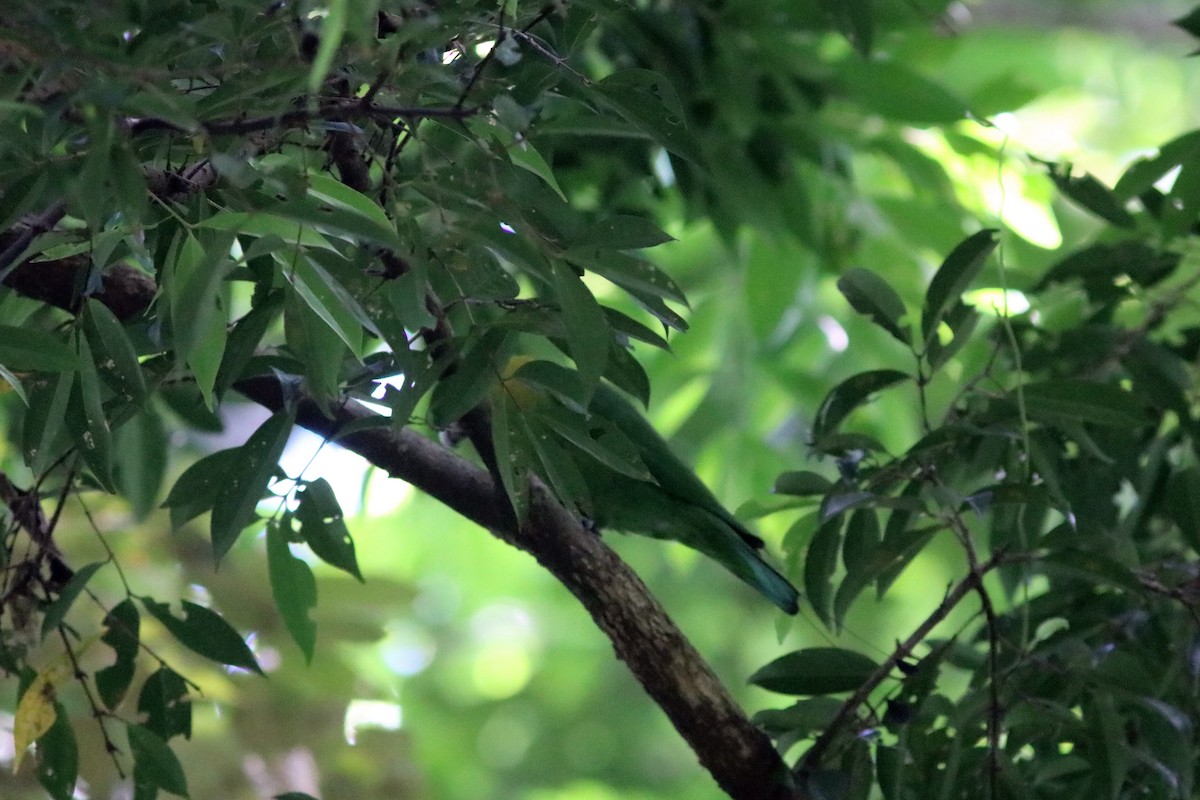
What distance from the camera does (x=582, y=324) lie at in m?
0.79

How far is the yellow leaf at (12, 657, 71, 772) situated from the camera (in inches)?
42.7

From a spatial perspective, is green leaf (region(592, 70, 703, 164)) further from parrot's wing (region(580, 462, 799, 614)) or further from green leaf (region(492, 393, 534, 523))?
parrot's wing (region(580, 462, 799, 614))

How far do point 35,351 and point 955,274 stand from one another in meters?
0.87

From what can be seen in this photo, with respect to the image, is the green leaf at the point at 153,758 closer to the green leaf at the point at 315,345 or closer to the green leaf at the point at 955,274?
the green leaf at the point at 315,345

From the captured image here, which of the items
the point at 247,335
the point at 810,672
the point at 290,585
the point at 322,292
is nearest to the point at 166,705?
the point at 290,585

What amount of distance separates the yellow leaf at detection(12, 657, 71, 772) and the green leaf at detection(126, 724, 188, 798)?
0.09 metres

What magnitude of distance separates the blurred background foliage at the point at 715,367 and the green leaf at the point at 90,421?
214 mm

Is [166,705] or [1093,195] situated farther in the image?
[1093,195]

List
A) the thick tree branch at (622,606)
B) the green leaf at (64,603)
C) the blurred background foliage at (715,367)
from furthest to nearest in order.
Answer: the blurred background foliage at (715,367), the thick tree branch at (622,606), the green leaf at (64,603)

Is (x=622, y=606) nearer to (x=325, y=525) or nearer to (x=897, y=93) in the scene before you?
(x=325, y=525)

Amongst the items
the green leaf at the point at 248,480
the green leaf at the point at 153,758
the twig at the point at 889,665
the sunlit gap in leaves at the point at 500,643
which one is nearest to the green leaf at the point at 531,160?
the green leaf at the point at 248,480

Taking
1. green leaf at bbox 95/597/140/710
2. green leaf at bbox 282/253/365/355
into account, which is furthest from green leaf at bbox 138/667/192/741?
green leaf at bbox 282/253/365/355

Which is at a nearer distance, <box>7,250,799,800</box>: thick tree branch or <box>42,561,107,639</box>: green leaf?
<box>42,561,107,639</box>: green leaf

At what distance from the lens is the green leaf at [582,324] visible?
784mm
